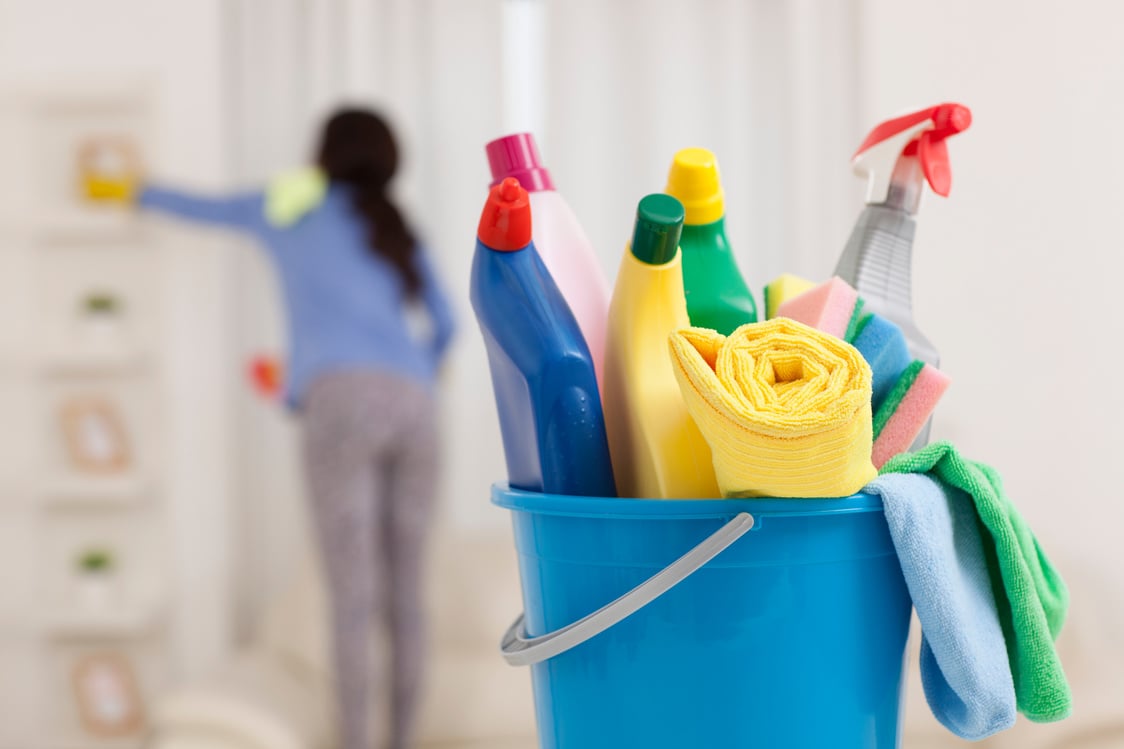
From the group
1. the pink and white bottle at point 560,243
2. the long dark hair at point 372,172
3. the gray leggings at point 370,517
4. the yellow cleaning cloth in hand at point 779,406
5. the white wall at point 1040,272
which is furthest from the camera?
the long dark hair at point 372,172

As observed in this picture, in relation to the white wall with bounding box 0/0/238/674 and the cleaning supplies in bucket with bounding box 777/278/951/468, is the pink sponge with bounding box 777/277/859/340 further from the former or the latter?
the white wall with bounding box 0/0/238/674

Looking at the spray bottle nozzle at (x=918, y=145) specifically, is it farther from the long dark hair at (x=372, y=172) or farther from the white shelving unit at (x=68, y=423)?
the white shelving unit at (x=68, y=423)

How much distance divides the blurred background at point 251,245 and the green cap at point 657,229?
151cm

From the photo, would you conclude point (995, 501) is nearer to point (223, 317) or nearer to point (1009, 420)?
point (1009, 420)

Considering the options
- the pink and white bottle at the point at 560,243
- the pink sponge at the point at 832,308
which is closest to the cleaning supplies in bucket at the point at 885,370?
the pink sponge at the point at 832,308

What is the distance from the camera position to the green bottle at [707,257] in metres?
0.56

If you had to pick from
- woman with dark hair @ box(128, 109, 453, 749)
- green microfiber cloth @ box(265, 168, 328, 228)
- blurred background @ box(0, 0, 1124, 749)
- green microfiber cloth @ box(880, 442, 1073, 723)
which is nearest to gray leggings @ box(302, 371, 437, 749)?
woman with dark hair @ box(128, 109, 453, 749)

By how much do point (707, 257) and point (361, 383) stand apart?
126cm

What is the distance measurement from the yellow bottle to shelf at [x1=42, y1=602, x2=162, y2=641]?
1.91 metres

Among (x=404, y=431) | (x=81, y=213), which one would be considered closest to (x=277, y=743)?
(x=404, y=431)

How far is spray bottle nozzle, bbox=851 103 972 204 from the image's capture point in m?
0.57

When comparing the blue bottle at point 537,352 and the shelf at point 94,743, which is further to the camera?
the shelf at point 94,743

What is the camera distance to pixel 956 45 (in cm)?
159

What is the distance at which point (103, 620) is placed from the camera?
2068mm
